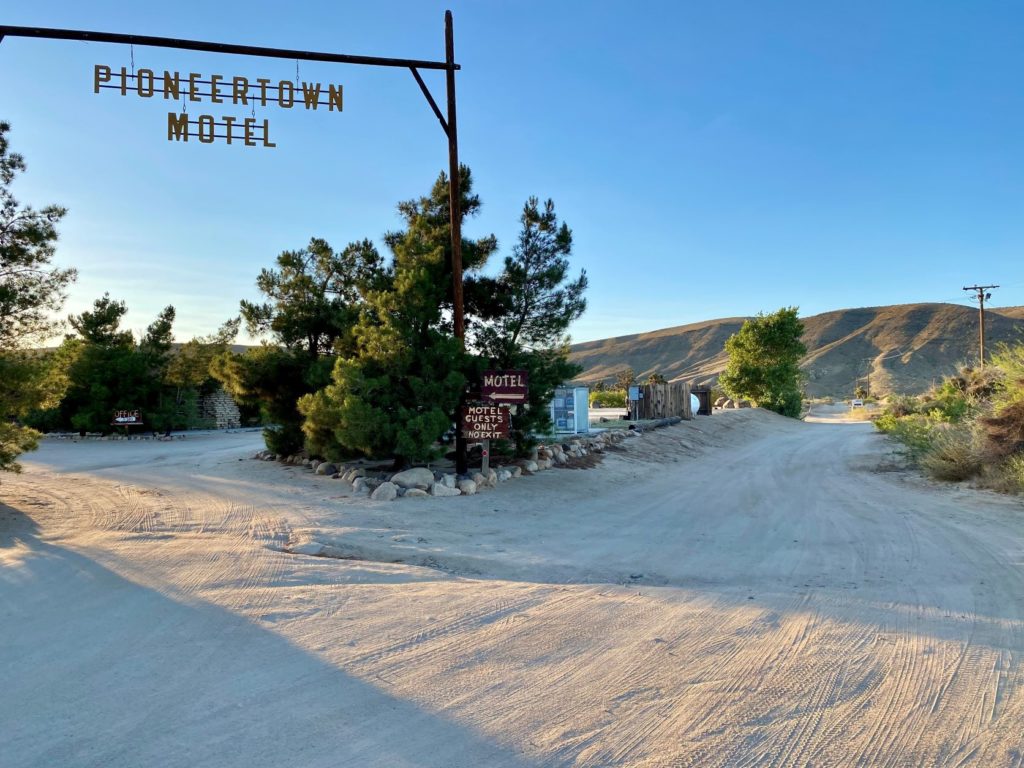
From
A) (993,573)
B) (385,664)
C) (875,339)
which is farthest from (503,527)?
(875,339)

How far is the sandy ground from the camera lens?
3.06 metres

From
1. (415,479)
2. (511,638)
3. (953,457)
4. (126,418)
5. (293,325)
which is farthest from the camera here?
(126,418)

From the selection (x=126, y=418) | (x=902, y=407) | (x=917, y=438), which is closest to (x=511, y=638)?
(x=917, y=438)

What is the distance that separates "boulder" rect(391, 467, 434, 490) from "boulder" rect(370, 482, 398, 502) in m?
0.31

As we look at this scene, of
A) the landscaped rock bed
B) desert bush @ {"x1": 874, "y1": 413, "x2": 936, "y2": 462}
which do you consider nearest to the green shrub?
desert bush @ {"x1": 874, "y1": 413, "x2": 936, "y2": 462}

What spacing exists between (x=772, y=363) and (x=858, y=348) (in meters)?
76.5

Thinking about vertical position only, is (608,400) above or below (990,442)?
above

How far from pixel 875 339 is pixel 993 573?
120015mm

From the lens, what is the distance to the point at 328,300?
1530 centimetres

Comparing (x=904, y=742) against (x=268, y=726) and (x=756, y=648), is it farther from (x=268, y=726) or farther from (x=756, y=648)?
(x=268, y=726)

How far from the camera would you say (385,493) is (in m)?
10.7

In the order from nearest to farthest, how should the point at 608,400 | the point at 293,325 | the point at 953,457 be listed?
the point at 953,457
the point at 293,325
the point at 608,400

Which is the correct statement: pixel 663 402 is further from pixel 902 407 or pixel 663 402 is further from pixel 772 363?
pixel 772 363

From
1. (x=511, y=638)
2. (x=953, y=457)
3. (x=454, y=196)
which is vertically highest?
(x=454, y=196)
